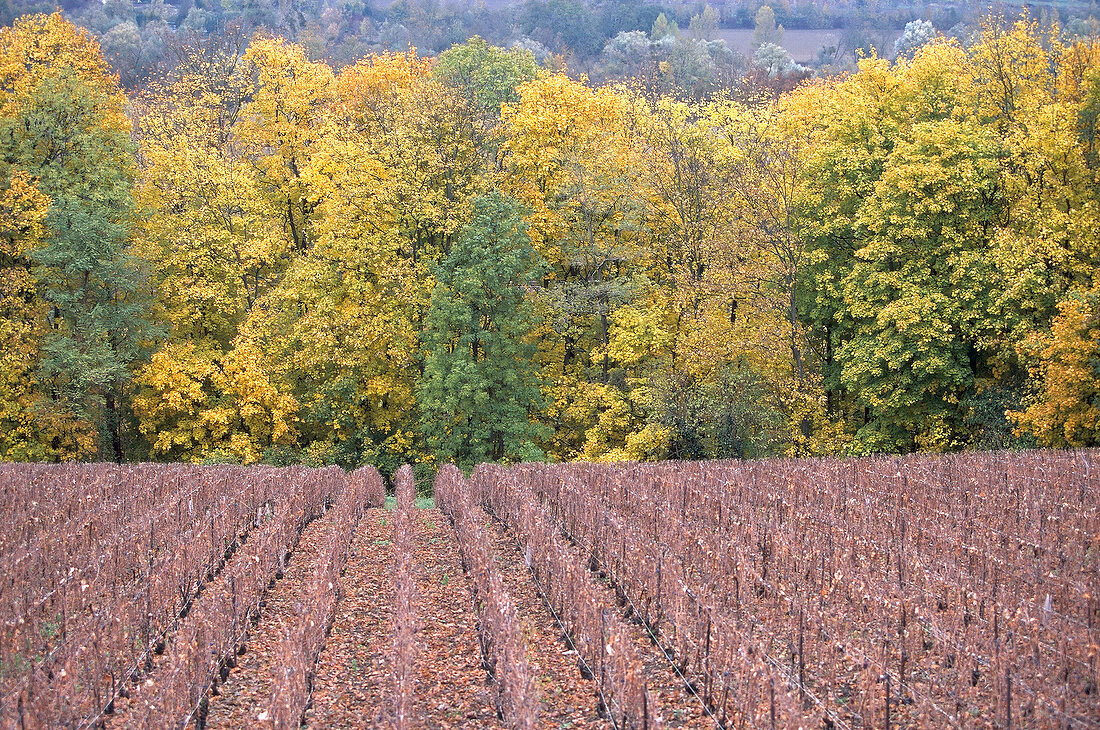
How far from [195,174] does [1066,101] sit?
101ft

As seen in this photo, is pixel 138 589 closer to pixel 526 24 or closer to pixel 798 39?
pixel 526 24

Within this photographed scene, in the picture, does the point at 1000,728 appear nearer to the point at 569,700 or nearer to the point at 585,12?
the point at 569,700

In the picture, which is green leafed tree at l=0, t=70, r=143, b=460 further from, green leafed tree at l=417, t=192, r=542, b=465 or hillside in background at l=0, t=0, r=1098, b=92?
hillside in background at l=0, t=0, r=1098, b=92

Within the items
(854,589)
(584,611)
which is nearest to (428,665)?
(584,611)

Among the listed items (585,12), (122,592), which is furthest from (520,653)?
(585,12)

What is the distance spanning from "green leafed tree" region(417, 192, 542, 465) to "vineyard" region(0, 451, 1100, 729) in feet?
52.8

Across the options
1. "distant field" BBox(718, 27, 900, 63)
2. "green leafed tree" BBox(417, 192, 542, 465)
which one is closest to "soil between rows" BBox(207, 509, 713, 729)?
"green leafed tree" BBox(417, 192, 542, 465)

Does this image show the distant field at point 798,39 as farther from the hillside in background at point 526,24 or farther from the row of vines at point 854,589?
the row of vines at point 854,589

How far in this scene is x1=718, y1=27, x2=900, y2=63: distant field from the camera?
495 ft

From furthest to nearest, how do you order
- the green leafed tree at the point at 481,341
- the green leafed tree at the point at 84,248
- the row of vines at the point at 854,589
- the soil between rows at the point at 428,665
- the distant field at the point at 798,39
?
the distant field at the point at 798,39, the green leafed tree at the point at 481,341, the green leafed tree at the point at 84,248, the soil between rows at the point at 428,665, the row of vines at the point at 854,589

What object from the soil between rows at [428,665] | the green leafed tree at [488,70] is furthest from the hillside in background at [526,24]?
the soil between rows at [428,665]

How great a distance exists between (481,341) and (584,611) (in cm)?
2399

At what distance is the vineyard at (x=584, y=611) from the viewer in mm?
8781

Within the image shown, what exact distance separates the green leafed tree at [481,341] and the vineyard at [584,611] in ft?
52.8
